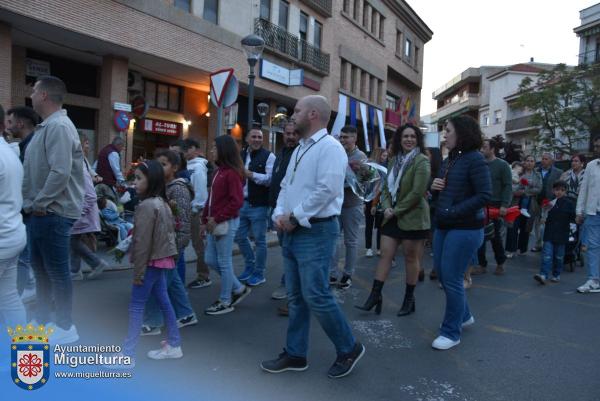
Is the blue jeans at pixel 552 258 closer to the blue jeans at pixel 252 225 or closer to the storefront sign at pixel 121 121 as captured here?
the blue jeans at pixel 252 225

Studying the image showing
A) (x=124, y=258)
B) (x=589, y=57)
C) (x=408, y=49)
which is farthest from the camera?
(x=589, y=57)

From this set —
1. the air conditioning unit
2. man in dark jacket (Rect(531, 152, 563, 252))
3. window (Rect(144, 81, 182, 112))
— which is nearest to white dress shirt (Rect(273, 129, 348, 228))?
man in dark jacket (Rect(531, 152, 563, 252))

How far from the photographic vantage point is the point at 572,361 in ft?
13.2

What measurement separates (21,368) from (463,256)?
3.35 m

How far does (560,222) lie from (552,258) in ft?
1.76

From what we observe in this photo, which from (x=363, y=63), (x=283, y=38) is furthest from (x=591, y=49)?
(x=283, y=38)

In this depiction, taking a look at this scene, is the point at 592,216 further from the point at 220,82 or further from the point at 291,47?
the point at 291,47

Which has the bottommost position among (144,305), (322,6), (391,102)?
(144,305)

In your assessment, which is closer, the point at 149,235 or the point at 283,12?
the point at 149,235

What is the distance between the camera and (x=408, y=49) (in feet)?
127

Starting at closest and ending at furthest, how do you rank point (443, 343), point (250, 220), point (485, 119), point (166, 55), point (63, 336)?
point (63, 336) → point (443, 343) → point (250, 220) → point (166, 55) → point (485, 119)

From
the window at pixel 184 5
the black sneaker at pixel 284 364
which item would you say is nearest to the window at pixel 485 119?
the window at pixel 184 5

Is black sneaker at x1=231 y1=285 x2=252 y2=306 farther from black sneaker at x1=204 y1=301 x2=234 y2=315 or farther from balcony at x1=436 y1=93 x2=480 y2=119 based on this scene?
balcony at x1=436 y1=93 x2=480 y2=119

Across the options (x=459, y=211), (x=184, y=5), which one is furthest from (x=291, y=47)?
(x=459, y=211)
